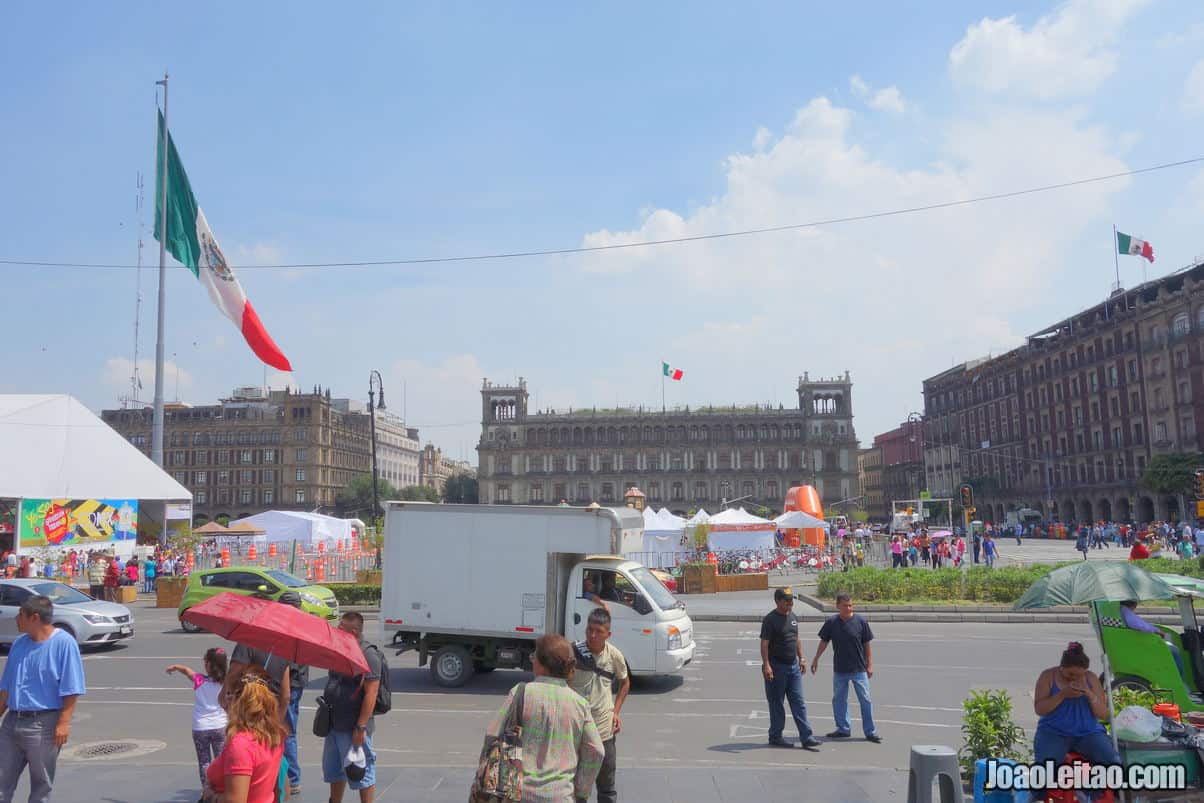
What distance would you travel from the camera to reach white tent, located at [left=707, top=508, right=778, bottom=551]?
119 feet

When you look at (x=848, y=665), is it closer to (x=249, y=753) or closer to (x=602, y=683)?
(x=602, y=683)

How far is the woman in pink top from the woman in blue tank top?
16.7 feet

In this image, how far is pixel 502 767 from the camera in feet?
13.2

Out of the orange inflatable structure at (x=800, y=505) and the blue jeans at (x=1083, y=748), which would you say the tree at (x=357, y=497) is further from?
the blue jeans at (x=1083, y=748)

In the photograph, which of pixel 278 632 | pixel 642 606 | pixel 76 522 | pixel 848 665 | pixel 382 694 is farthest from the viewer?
pixel 76 522

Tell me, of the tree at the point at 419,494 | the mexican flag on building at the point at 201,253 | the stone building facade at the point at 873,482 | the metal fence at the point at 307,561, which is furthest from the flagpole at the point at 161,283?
the stone building facade at the point at 873,482

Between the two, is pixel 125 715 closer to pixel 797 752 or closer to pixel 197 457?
pixel 797 752

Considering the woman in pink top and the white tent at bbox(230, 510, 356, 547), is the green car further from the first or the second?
the white tent at bbox(230, 510, 356, 547)

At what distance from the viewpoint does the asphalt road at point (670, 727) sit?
7.34 meters

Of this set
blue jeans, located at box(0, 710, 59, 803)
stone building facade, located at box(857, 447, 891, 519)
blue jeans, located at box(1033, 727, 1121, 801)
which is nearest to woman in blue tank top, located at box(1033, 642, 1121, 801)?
blue jeans, located at box(1033, 727, 1121, 801)

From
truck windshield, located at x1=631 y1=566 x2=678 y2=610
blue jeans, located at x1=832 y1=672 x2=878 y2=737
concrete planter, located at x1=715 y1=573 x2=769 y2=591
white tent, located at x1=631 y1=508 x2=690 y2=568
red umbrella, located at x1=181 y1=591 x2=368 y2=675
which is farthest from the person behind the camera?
white tent, located at x1=631 y1=508 x2=690 y2=568

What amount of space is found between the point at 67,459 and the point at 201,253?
1870 centimetres

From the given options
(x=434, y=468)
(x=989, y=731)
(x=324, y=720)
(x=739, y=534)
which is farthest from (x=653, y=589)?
(x=434, y=468)

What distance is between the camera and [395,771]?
7.79 m
